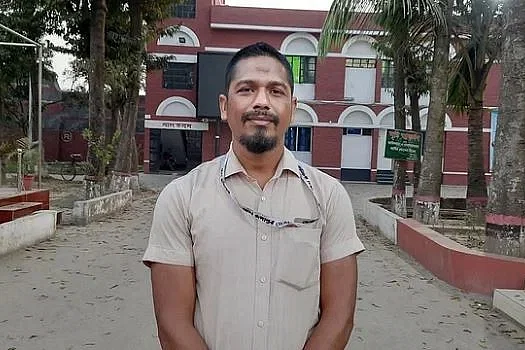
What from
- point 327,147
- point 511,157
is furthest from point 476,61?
point 327,147

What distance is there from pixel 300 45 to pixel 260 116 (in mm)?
29810

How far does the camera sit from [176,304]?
6.29 feet

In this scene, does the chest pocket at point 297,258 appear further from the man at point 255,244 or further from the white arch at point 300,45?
the white arch at point 300,45

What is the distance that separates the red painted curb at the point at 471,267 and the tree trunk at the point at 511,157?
0.93 ft

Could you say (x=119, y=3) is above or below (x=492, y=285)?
above

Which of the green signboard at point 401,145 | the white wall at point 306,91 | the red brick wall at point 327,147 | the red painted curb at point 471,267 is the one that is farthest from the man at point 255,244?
the white wall at point 306,91

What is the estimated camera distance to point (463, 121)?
31.0m

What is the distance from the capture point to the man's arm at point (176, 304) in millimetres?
1900

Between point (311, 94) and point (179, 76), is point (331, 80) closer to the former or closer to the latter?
point (311, 94)

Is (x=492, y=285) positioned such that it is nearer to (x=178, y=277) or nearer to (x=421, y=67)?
(x=178, y=277)

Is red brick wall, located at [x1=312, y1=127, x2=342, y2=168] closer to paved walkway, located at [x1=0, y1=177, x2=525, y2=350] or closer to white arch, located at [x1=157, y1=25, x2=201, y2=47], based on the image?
white arch, located at [x1=157, y1=25, x2=201, y2=47]

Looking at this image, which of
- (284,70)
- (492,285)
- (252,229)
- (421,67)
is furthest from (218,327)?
(421,67)

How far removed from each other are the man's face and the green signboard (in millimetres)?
10423

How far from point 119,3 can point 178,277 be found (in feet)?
57.2
